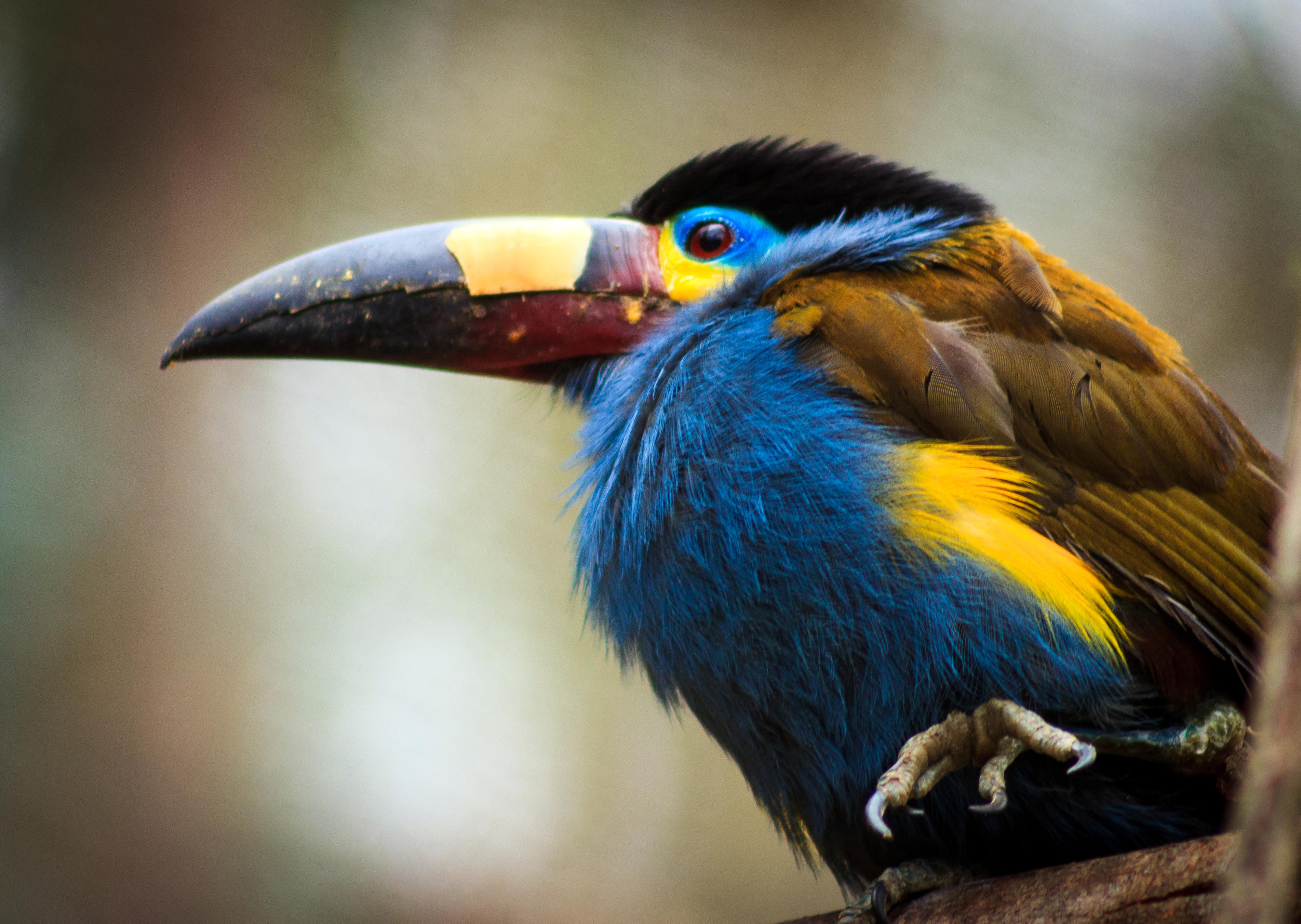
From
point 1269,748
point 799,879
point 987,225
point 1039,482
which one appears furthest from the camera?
point 799,879

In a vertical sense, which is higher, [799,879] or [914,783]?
[914,783]

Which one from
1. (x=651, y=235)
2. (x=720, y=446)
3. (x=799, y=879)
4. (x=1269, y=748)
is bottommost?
(x=799, y=879)

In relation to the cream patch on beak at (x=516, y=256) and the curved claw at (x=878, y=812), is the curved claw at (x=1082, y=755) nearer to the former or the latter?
the curved claw at (x=878, y=812)

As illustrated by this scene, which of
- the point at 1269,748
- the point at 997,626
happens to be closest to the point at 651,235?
the point at 997,626

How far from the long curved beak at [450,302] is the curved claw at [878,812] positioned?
94 cm

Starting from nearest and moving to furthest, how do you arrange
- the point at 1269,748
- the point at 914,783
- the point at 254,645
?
the point at 1269,748, the point at 914,783, the point at 254,645

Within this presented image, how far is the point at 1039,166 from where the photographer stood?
4062mm

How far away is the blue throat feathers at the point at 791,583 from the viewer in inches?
57.1

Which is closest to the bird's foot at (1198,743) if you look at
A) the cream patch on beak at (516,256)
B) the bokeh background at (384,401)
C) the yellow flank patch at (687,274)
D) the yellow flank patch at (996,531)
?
the yellow flank patch at (996,531)

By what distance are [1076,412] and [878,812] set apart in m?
0.65

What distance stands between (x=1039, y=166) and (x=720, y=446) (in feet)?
9.75

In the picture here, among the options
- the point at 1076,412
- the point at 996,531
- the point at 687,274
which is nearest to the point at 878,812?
the point at 996,531

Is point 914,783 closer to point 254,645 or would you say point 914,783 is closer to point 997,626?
point 997,626

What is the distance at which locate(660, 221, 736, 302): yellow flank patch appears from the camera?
1.99 metres
